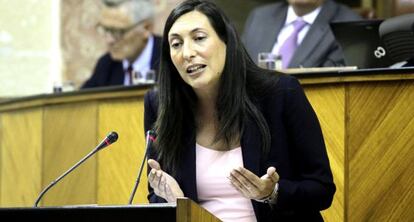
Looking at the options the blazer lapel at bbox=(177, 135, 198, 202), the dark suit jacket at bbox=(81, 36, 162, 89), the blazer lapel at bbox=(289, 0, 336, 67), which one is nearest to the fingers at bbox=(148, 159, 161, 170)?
the blazer lapel at bbox=(177, 135, 198, 202)

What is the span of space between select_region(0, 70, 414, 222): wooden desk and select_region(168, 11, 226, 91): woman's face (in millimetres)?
773

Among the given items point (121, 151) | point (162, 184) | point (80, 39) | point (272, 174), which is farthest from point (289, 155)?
point (80, 39)

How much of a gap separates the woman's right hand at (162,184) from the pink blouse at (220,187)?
127 mm

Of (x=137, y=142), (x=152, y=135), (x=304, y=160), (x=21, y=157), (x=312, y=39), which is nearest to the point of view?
(x=304, y=160)

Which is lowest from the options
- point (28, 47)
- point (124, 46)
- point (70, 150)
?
point (70, 150)

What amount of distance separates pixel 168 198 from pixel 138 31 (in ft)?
13.0

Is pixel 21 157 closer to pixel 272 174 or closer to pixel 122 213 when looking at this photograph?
pixel 272 174

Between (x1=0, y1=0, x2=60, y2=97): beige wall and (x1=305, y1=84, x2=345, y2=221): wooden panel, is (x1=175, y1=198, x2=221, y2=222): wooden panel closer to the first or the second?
(x1=305, y1=84, x2=345, y2=221): wooden panel

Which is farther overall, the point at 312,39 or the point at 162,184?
the point at 312,39

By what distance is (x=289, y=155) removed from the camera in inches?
145

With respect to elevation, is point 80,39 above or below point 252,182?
above

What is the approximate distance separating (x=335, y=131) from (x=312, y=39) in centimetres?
143

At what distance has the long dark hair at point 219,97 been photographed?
3705 millimetres

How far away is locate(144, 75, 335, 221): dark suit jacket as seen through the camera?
141 inches
